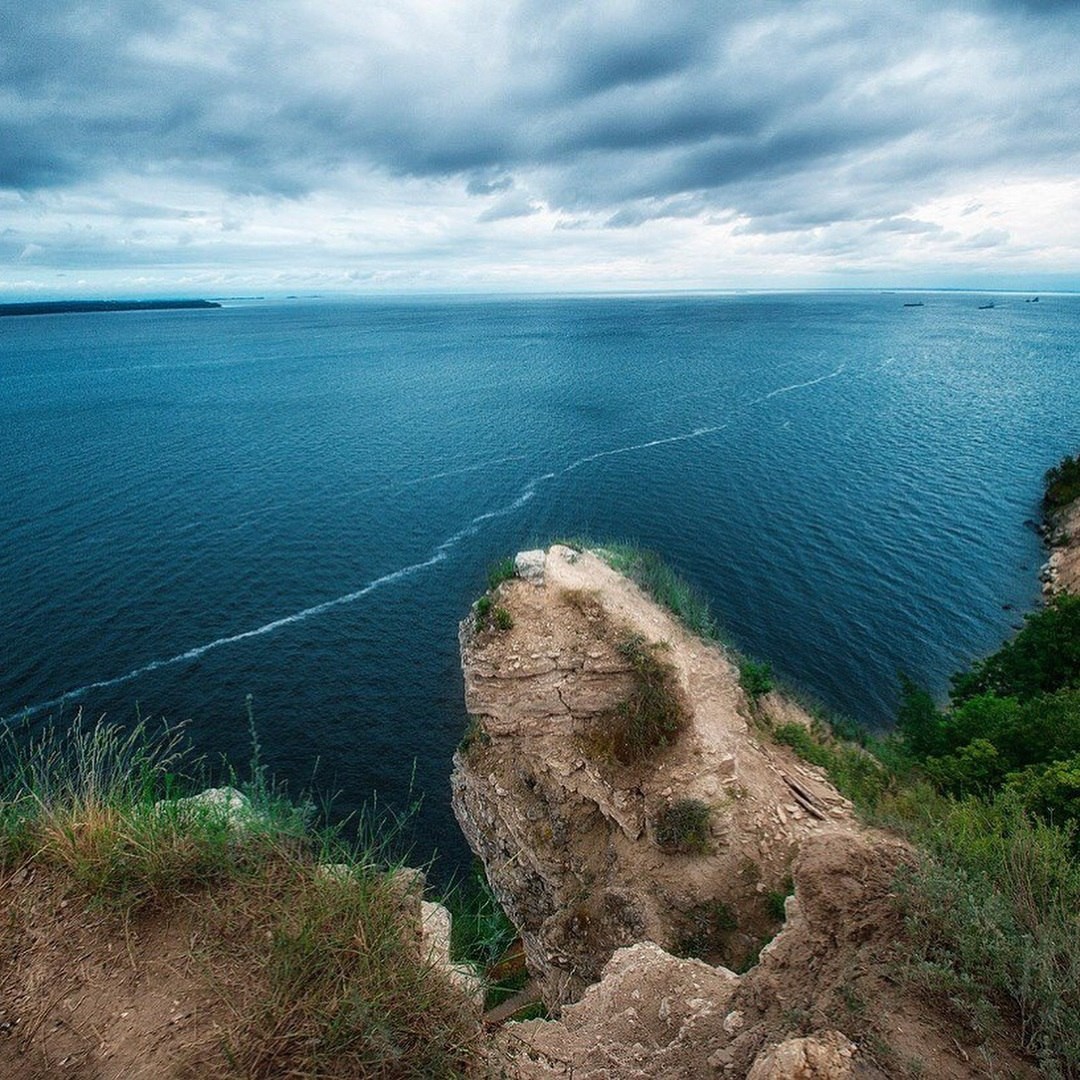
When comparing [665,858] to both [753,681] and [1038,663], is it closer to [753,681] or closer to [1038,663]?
[753,681]

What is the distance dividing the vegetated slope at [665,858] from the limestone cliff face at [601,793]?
8cm

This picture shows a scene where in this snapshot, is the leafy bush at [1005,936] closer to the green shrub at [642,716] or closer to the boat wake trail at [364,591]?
the green shrub at [642,716]

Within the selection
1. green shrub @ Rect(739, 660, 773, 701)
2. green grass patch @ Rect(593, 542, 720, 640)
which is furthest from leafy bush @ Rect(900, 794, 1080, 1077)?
green grass patch @ Rect(593, 542, 720, 640)

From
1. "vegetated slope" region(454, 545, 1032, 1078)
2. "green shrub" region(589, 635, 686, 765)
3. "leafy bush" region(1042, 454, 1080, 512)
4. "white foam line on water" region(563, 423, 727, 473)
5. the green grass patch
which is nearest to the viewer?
"vegetated slope" region(454, 545, 1032, 1078)

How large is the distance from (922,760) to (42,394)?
146485 mm

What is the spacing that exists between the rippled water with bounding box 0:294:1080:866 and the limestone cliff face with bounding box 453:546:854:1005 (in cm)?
758

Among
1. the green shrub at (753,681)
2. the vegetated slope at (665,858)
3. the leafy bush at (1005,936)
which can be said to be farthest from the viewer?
the green shrub at (753,681)

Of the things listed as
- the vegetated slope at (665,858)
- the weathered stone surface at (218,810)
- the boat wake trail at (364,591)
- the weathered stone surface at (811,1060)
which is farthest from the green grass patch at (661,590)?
the weathered stone surface at (218,810)

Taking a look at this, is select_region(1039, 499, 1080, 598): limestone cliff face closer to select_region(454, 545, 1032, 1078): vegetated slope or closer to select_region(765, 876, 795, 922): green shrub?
select_region(454, 545, 1032, 1078): vegetated slope

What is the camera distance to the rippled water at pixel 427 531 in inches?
1529

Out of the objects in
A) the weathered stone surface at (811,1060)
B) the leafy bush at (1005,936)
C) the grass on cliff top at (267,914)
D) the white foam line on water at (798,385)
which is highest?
the white foam line on water at (798,385)

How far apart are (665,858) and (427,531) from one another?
41307 millimetres

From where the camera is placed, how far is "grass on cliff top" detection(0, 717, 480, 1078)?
5.59 meters

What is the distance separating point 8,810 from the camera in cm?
778
